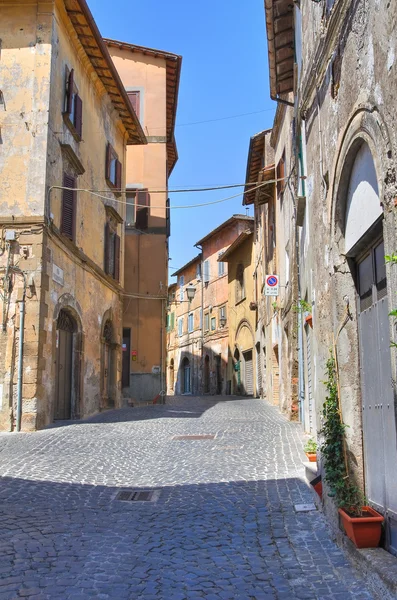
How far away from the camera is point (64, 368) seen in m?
14.7

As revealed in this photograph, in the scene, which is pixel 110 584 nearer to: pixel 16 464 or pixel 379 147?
pixel 379 147

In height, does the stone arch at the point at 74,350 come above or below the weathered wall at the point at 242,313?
below

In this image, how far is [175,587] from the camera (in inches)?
162

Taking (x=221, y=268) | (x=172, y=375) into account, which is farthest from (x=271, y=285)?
(x=172, y=375)

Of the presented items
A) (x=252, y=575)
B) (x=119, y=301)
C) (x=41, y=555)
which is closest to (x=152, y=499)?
(x=41, y=555)

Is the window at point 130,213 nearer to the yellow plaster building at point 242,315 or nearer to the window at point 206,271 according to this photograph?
the yellow plaster building at point 242,315

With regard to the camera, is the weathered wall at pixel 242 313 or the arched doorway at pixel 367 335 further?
the weathered wall at pixel 242 313

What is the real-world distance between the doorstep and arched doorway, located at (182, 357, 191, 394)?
38879 millimetres

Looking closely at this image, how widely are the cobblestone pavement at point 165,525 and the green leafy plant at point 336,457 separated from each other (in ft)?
1.40

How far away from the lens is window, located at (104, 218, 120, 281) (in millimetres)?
18578

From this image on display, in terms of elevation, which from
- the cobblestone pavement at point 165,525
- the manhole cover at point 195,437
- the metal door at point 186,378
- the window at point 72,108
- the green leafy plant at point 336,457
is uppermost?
the window at point 72,108

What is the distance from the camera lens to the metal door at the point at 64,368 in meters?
14.2

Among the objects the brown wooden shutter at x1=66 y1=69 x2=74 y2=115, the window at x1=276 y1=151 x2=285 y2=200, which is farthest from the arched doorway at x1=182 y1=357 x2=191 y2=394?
the brown wooden shutter at x1=66 y1=69 x2=74 y2=115

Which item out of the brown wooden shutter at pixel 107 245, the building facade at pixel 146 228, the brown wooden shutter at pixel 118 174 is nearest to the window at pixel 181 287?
the building facade at pixel 146 228
